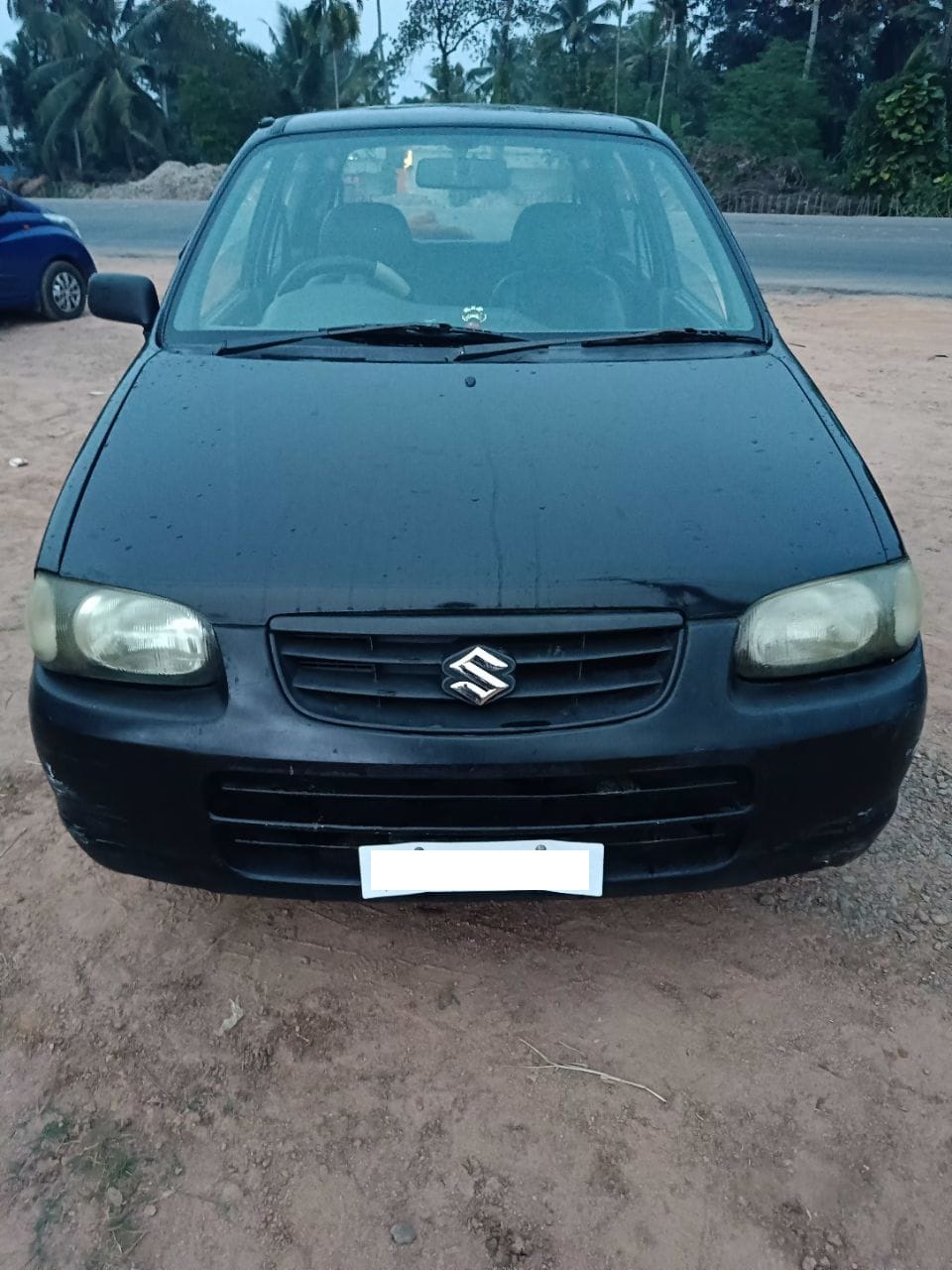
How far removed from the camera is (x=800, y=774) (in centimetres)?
183

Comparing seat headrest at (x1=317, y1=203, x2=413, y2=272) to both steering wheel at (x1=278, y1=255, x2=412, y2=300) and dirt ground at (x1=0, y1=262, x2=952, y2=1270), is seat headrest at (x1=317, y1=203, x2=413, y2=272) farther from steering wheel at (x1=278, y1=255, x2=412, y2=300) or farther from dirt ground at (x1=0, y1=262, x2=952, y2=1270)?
dirt ground at (x1=0, y1=262, x2=952, y2=1270)

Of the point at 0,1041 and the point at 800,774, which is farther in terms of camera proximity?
the point at 0,1041

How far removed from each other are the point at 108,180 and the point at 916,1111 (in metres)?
47.4

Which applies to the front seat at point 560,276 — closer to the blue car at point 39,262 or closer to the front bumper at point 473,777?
the front bumper at point 473,777

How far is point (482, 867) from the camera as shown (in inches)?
72.3

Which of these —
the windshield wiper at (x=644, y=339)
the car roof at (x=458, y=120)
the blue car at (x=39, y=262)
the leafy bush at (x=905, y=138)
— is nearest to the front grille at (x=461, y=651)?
the windshield wiper at (x=644, y=339)

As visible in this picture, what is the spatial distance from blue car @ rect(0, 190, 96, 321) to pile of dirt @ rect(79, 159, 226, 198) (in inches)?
959

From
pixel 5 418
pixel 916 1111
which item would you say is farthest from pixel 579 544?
pixel 5 418

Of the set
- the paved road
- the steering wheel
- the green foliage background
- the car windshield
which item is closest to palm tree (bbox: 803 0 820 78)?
the green foliage background

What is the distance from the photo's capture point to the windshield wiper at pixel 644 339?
102 inches

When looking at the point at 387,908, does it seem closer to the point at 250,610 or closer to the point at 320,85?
the point at 250,610

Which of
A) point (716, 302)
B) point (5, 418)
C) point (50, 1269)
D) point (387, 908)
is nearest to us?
point (50, 1269)

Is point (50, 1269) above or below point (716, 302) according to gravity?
below

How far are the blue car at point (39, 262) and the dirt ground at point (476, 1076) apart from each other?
7.10 meters
